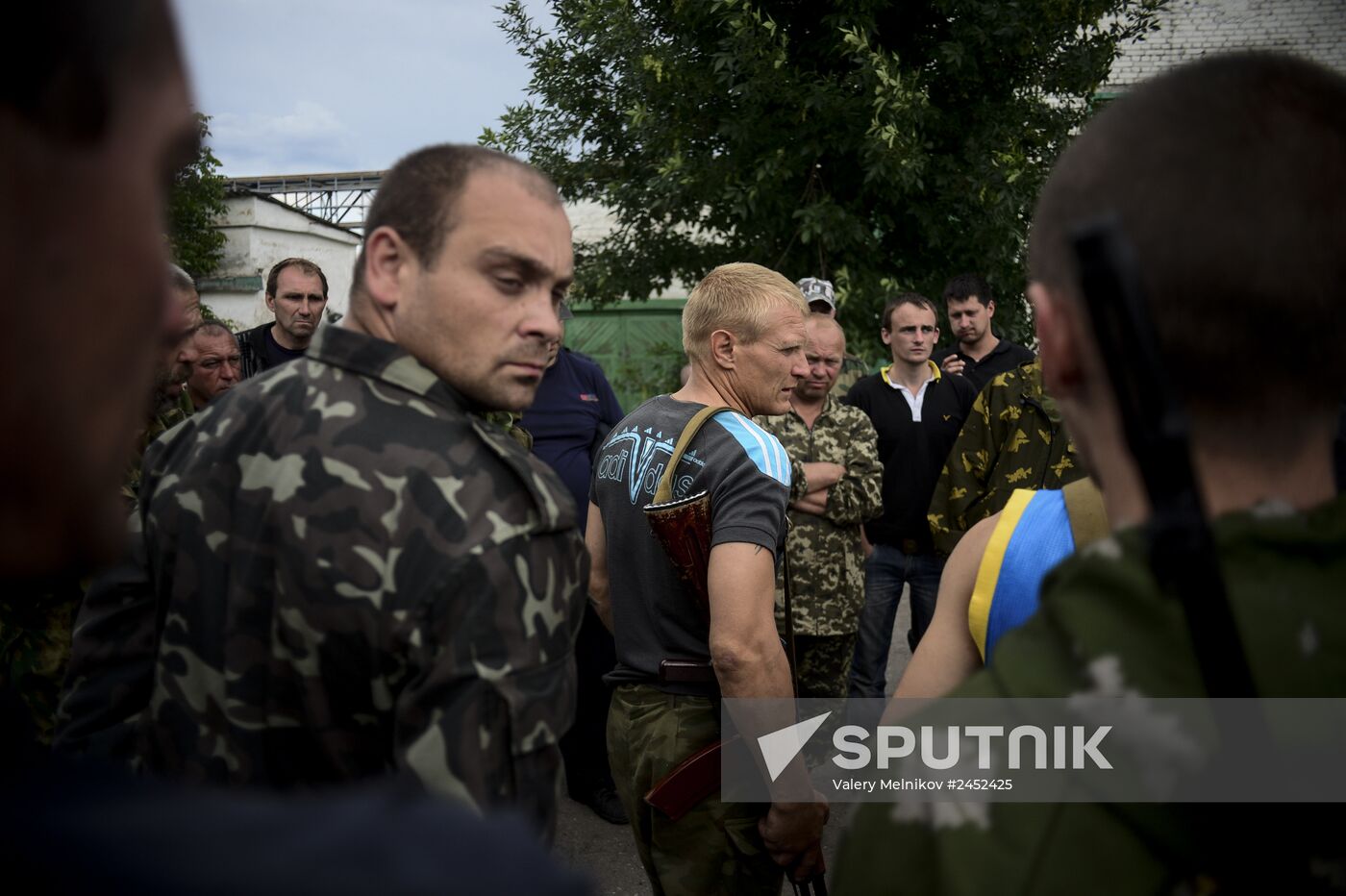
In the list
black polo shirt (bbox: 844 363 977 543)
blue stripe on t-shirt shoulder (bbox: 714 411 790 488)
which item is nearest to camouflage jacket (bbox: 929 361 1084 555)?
black polo shirt (bbox: 844 363 977 543)

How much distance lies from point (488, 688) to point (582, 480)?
11.6 feet

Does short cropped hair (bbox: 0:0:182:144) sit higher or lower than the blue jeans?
higher

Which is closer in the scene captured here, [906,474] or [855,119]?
[906,474]

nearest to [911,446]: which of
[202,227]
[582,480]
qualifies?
[582,480]

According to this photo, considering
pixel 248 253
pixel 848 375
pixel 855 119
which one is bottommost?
pixel 848 375

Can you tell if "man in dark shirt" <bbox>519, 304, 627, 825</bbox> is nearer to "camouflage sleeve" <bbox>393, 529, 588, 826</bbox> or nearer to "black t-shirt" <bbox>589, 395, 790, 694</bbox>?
"black t-shirt" <bbox>589, 395, 790, 694</bbox>

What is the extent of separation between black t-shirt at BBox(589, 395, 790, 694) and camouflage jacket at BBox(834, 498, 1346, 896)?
1.58 meters

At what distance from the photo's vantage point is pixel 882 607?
5652 millimetres

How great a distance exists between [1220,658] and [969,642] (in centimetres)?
73

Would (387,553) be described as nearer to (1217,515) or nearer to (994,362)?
(1217,515)

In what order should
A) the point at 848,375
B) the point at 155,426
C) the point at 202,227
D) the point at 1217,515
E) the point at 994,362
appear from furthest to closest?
A: the point at 202,227 → the point at 848,375 → the point at 994,362 → the point at 155,426 → the point at 1217,515

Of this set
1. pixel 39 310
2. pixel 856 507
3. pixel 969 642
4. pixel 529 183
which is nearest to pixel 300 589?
pixel 529 183

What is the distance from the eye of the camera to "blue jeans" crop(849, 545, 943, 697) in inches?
220

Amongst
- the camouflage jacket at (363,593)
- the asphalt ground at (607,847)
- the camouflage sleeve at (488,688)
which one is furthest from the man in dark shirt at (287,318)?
the camouflage sleeve at (488,688)
